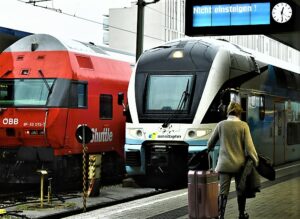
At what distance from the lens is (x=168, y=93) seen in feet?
43.3

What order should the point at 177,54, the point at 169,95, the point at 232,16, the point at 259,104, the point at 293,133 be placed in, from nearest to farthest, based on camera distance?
the point at 169,95
the point at 177,54
the point at 259,104
the point at 232,16
the point at 293,133

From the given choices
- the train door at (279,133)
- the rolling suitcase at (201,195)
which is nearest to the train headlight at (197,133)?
the rolling suitcase at (201,195)

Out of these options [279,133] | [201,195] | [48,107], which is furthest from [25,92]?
[279,133]

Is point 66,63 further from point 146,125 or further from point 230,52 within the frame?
point 230,52

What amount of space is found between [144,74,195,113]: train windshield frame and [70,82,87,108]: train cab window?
1909mm

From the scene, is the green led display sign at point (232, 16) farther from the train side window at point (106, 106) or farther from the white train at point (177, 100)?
the train side window at point (106, 106)

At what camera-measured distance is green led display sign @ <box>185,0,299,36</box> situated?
60.4ft

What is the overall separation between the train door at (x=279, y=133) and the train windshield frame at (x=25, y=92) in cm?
769

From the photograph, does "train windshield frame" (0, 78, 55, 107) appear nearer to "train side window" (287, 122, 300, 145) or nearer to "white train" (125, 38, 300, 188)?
"white train" (125, 38, 300, 188)

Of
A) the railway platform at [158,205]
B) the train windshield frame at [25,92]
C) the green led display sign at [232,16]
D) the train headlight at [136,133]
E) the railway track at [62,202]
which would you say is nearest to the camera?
the railway platform at [158,205]

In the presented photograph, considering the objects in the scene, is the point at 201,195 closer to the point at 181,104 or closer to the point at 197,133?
Result: the point at 197,133

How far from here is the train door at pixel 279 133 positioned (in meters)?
18.7

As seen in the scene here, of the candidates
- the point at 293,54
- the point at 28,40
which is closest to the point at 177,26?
the point at 293,54

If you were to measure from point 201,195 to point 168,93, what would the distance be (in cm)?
493
